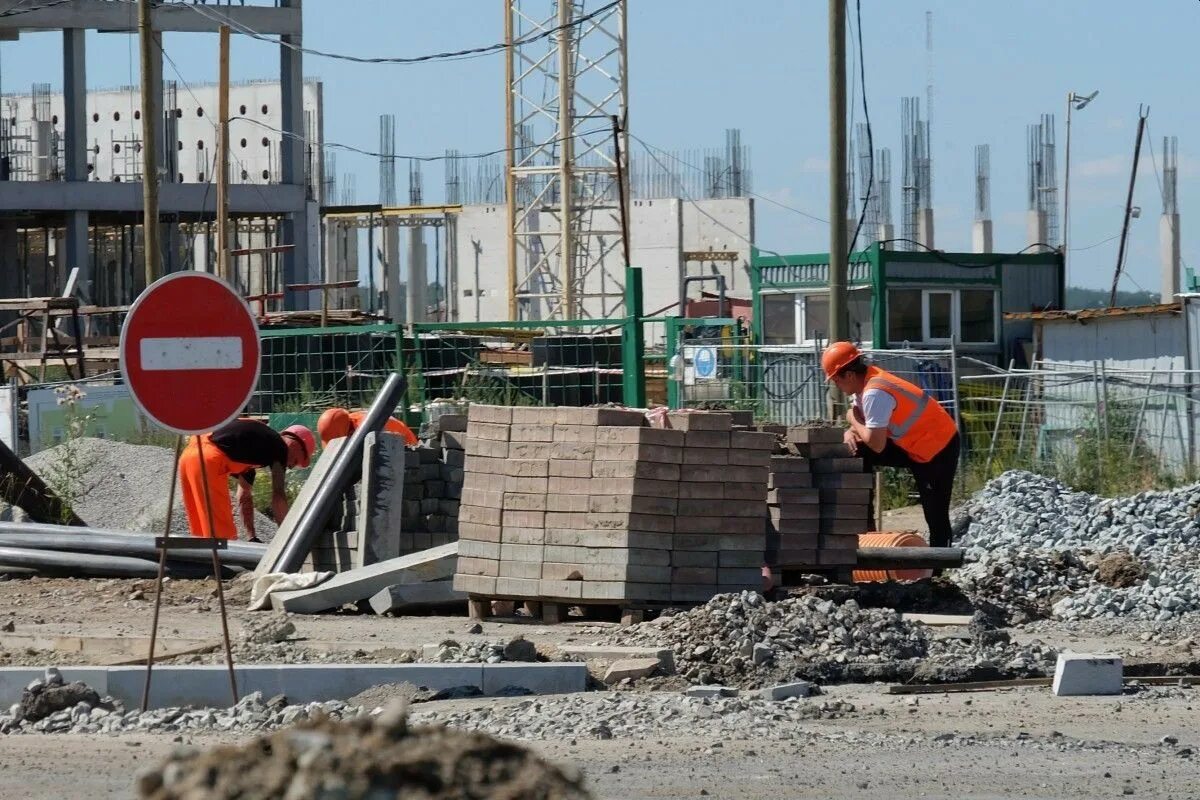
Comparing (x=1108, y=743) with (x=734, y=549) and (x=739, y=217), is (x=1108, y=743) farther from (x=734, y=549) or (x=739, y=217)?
(x=739, y=217)

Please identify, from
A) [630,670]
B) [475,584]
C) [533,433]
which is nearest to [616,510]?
[533,433]

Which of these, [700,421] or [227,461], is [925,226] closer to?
[227,461]

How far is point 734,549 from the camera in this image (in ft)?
34.7

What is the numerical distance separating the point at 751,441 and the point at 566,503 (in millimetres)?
1254

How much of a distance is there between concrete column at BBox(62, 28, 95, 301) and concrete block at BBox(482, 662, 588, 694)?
109ft

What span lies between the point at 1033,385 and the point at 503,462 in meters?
12.4

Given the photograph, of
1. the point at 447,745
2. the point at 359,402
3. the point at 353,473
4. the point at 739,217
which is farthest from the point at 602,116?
the point at 447,745

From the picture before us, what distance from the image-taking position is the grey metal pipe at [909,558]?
11.3 metres

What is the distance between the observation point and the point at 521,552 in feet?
34.8

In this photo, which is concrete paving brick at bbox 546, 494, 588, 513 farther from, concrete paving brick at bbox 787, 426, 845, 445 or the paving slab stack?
concrete paving brick at bbox 787, 426, 845, 445

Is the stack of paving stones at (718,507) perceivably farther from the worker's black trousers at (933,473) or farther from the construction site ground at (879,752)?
the construction site ground at (879,752)

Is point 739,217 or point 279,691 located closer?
point 279,691

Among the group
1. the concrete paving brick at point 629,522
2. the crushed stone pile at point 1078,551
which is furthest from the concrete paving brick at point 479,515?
the crushed stone pile at point 1078,551

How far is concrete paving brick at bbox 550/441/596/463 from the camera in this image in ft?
34.3
